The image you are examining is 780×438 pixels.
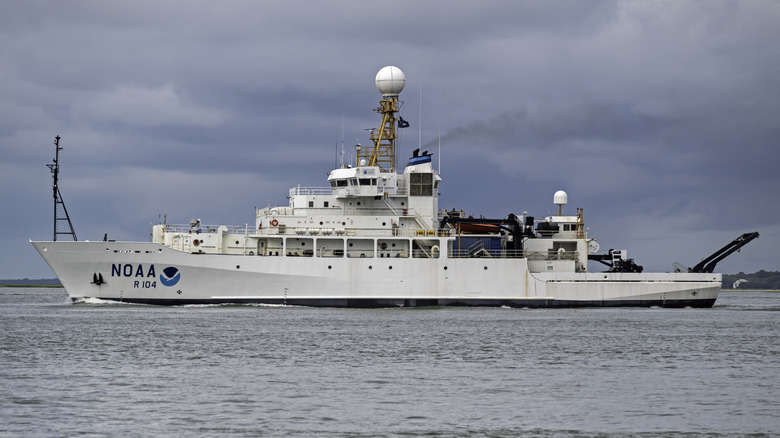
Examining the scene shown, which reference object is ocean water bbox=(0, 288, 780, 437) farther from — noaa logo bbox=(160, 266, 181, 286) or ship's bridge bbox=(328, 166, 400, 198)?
ship's bridge bbox=(328, 166, 400, 198)

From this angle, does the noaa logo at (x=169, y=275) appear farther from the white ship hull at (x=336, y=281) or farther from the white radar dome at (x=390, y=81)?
the white radar dome at (x=390, y=81)

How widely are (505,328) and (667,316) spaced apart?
11.9 meters

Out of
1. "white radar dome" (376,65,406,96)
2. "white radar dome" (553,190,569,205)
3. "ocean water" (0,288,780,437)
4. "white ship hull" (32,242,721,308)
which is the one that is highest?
"white radar dome" (376,65,406,96)

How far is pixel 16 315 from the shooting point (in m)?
39.3

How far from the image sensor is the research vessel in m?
39.9

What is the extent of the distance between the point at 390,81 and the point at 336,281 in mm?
11497

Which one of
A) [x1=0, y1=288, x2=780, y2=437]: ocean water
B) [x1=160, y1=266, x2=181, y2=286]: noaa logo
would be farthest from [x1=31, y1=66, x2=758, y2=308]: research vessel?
[x1=0, y1=288, x2=780, y2=437]: ocean water

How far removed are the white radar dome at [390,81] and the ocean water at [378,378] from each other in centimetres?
1512

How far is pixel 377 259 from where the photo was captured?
41875 mm

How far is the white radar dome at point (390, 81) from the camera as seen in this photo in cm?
4616

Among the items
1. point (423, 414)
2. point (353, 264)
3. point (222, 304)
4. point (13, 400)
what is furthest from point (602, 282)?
point (13, 400)

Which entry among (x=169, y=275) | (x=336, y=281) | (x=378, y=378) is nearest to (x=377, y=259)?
(x=336, y=281)

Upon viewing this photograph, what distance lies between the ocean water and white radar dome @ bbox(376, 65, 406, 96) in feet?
49.6

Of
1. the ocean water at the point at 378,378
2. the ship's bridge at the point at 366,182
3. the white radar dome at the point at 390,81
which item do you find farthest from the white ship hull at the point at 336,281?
the white radar dome at the point at 390,81
